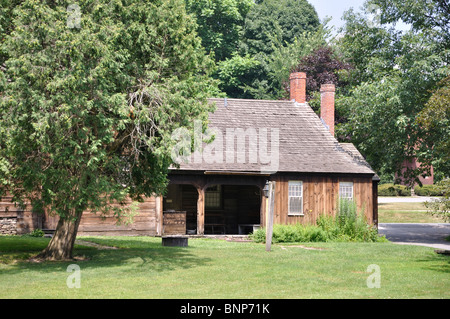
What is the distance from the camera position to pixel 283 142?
3334cm

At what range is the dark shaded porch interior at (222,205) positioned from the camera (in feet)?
113

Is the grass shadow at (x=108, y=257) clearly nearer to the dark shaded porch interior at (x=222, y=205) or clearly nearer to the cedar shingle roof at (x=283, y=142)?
the cedar shingle roof at (x=283, y=142)

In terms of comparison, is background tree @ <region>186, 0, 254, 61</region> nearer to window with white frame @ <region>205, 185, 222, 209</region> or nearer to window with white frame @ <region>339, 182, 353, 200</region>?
window with white frame @ <region>205, 185, 222, 209</region>

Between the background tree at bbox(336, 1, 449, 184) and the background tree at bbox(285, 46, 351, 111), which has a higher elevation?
the background tree at bbox(285, 46, 351, 111)

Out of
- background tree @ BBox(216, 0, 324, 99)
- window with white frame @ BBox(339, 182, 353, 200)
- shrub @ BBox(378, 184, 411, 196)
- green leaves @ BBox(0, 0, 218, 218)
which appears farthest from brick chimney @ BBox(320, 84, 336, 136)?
shrub @ BBox(378, 184, 411, 196)

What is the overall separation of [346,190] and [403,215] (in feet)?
50.9

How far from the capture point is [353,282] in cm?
1517

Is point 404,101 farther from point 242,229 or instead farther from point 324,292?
point 324,292

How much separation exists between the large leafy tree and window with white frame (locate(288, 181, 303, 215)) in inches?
539

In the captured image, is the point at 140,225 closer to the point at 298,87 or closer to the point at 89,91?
the point at 298,87

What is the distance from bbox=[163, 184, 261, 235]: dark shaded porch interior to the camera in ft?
113

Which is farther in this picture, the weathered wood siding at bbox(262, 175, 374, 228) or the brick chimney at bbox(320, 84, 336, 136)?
the brick chimney at bbox(320, 84, 336, 136)

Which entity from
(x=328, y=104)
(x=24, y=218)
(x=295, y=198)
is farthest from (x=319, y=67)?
(x=24, y=218)

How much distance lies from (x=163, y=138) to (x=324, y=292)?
642 centimetres
